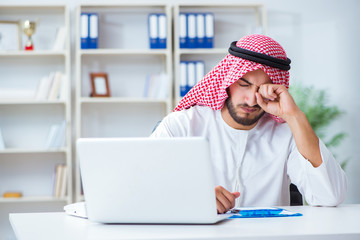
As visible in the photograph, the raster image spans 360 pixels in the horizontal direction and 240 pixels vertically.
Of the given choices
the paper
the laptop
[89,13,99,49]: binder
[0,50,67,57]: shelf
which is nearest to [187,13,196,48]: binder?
[89,13,99,49]: binder

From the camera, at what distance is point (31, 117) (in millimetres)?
4438

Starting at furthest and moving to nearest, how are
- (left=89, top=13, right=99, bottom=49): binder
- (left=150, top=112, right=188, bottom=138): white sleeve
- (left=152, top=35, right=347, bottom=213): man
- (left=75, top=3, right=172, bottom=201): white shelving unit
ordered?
(left=75, top=3, right=172, bottom=201): white shelving unit, (left=89, top=13, right=99, bottom=49): binder, (left=150, top=112, right=188, bottom=138): white sleeve, (left=152, top=35, right=347, bottom=213): man

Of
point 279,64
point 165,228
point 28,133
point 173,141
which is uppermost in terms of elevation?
point 279,64

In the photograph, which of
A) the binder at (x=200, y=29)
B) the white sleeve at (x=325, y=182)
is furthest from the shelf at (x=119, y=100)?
the white sleeve at (x=325, y=182)

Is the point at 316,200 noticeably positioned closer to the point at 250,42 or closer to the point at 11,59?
the point at 250,42

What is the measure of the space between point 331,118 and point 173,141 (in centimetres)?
357

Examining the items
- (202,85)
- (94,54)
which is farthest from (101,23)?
(202,85)

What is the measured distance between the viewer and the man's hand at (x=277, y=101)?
70.9 inches

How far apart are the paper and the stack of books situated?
2909 mm

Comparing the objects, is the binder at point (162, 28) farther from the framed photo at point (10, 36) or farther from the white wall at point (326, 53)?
the framed photo at point (10, 36)

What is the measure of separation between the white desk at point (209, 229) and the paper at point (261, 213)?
5 centimetres

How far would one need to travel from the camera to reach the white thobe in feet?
6.52

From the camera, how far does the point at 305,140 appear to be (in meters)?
1.74

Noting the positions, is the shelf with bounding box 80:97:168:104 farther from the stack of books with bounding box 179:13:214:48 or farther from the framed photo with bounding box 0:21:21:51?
the framed photo with bounding box 0:21:21:51
